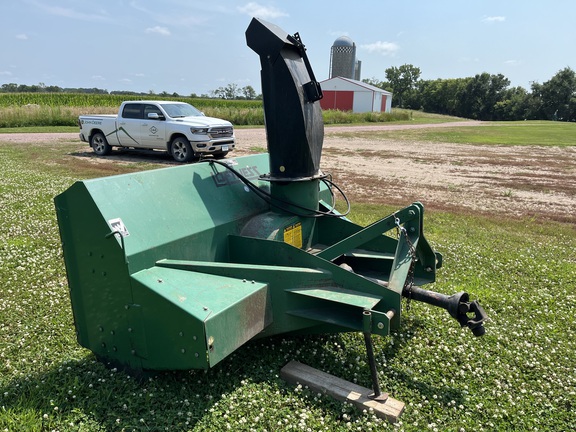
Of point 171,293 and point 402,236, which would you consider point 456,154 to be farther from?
point 171,293

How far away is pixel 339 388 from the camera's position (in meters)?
3.18

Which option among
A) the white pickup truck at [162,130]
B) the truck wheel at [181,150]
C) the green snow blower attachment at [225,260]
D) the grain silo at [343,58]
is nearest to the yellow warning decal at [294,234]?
the green snow blower attachment at [225,260]

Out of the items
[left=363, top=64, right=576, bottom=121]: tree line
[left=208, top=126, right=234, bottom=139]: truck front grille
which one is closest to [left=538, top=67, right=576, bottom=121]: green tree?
[left=363, top=64, right=576, bottom=121]: tree line

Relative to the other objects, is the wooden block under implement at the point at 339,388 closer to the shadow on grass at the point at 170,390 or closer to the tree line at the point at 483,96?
the shadow on grass at the point at 170,390

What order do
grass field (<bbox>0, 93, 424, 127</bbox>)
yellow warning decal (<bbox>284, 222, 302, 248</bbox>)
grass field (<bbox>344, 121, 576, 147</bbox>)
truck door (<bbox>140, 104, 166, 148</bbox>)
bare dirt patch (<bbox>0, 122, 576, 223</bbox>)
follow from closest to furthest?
yellow warning decal (<bbox>284, 222, 302, 248</bbox>), bare dirt patch (<bbox>0, 122, 576, 223</bbox>), truck door (<bbox>140, 104, 166, 148</bbox>), grass field (<bbox>344, 121, 576, 147</bbox>), grass field (<bbox>0, 93, 424, 127</bbox>)

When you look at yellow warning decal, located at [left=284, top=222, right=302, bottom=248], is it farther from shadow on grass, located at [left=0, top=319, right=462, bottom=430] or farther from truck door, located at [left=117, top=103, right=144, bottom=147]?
truck door, located at [left=117, top=103, right=144, bottom=147]

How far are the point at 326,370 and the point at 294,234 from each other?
1212 mm

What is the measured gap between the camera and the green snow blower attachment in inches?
114

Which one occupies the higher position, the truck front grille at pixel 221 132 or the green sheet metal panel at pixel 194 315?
the truck front grille at pixel 221 132

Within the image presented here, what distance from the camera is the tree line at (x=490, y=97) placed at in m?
74.4

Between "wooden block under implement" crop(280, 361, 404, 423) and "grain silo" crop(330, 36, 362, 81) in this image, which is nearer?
"wooden block under implement" crop(280, 361, 404, 423)

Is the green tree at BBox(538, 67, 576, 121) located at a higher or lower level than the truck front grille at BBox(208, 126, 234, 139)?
higher

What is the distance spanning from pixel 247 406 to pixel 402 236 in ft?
5.54

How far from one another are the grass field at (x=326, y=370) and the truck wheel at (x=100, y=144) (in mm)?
11712
